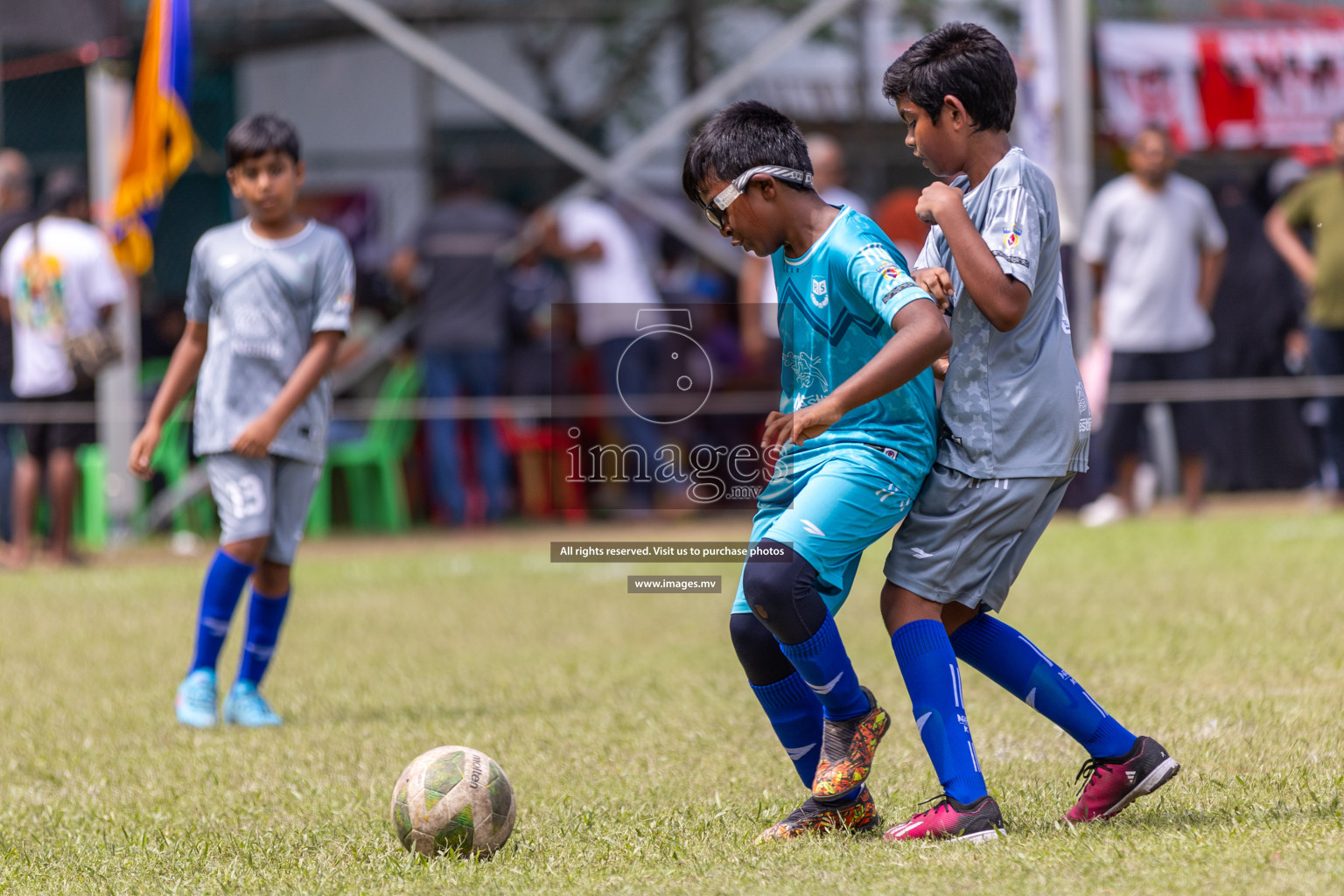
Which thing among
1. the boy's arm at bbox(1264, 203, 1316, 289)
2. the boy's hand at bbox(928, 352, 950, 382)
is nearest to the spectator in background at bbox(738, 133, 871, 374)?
the boy's arm at bbox(1264, 203, 1316, 289)

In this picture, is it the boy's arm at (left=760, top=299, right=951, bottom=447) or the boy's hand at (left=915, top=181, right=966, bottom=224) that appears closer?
the boy's arm at (left=760, top=299, right=951, bottom=447)

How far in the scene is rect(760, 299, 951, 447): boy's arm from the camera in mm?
3221

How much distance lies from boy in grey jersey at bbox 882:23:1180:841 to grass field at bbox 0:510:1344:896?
0.19 m

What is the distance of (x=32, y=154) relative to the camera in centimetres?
1499

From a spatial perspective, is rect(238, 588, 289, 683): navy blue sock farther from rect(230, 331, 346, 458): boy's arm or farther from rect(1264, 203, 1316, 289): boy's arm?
rect(1264, 203, 1316, 289): boy's arm

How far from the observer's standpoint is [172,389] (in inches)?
217

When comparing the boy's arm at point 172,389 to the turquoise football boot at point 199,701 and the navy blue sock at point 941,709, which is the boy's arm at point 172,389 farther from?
the navy blue sock at point 941,709

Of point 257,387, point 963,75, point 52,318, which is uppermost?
point 963,75

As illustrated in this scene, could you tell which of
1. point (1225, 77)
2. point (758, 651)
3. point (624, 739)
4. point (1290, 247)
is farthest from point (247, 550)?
point (1225, 77)

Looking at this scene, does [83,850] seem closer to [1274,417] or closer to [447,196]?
[447,196]

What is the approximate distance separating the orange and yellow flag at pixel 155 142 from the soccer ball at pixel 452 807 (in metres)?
7.51

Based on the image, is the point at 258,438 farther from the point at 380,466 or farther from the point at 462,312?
the point at 380,466

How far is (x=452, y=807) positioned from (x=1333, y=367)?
26.8 feet

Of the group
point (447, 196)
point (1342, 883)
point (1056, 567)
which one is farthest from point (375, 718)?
point (447, 196)
